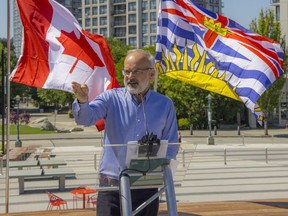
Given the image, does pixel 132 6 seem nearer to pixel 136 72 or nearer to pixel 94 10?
pixel 94 10

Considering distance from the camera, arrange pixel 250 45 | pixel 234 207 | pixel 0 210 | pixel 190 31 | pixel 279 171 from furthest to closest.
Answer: pixel 279 171 < pixel 0 210 < pixel 190 31 < pixel 250 45 < pixel 234 207

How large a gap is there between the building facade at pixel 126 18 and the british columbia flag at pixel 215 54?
103 metres

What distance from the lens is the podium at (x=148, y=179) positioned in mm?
3590

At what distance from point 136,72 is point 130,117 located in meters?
0.38

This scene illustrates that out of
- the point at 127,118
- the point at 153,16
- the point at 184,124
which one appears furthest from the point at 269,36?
the point at 153,16

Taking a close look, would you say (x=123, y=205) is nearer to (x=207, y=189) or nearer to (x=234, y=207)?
(x=234, y=207)

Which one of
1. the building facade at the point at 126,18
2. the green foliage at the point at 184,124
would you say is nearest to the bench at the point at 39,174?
the green foliage at the point at 184,124

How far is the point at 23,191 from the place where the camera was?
16969 mm

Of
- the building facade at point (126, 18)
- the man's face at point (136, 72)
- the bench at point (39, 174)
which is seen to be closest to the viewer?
the man's face at point (136, 72)

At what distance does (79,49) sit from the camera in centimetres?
938

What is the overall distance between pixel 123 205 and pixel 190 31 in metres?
7.83

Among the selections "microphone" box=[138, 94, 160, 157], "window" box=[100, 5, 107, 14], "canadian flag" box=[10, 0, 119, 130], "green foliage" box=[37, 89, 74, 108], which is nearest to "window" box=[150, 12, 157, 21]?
"window" box=[100, 5, 107, 14]

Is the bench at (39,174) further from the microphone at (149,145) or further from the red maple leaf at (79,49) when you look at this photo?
the microphone at (149,145)

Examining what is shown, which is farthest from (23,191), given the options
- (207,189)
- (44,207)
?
(207,189)
